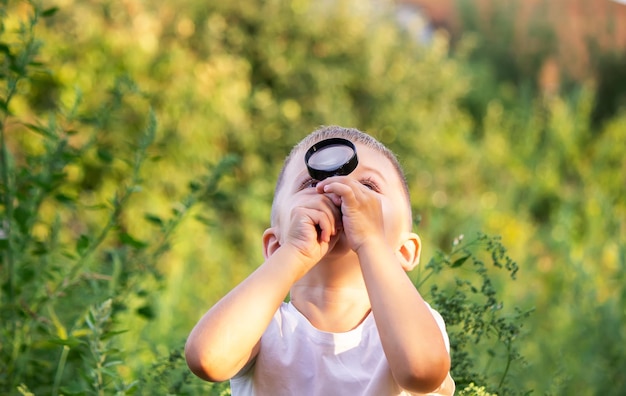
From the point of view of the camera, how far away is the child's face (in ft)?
5.73

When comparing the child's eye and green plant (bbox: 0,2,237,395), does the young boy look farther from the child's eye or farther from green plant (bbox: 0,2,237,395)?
green plant (bbox: 0,2,237,395)

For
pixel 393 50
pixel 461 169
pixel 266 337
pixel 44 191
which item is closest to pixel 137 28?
pixel 393 50

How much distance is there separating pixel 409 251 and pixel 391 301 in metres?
0.31

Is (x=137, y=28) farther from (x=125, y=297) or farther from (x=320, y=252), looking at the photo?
(x=320, y=252)

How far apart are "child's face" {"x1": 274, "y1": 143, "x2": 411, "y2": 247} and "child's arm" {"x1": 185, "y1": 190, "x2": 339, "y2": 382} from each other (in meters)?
0.09

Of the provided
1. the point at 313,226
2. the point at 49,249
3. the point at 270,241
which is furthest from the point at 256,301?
the point at 49,249

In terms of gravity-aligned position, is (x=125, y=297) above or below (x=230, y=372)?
below

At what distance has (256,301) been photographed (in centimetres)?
155

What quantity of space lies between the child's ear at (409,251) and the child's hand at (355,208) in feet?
0.60

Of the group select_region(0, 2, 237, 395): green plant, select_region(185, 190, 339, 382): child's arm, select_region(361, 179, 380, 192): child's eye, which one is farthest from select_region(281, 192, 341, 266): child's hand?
select_region(0, 2, 237, 395): green plant

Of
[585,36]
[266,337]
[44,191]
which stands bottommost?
[585,36]

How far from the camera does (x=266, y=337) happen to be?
1656 mm

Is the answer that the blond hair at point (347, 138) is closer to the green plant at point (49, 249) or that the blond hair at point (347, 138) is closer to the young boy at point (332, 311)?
the young boy at point (332, 311)

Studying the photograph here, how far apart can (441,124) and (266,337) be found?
6477 millimetres
